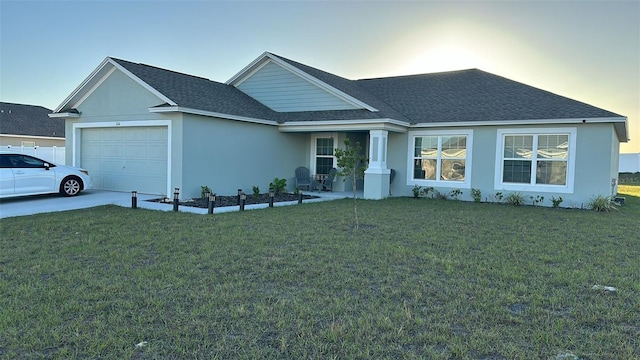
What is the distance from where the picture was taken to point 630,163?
36188mm

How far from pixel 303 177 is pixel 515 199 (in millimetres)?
7664

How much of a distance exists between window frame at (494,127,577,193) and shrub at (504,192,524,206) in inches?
9.3

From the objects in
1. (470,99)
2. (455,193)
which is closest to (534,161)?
(455,193)

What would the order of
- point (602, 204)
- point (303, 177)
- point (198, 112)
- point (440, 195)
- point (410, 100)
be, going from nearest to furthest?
point (602, 204) < point (198, 112) < point (440, 195) < point (303, 177) < point (410, 100)

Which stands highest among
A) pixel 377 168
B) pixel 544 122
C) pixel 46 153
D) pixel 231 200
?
pixel 544 122

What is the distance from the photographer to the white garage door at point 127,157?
42.8ft

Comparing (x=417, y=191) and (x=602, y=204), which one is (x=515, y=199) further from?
(x=417, y=191)

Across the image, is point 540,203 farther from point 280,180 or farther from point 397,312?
point 397,312

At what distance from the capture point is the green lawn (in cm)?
327

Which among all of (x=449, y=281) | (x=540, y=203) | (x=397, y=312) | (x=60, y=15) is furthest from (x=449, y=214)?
(x=60, y=15)

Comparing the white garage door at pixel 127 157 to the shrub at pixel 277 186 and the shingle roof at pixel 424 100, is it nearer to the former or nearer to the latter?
the shingle roof at pixel 424 100

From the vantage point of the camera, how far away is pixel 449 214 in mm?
10609

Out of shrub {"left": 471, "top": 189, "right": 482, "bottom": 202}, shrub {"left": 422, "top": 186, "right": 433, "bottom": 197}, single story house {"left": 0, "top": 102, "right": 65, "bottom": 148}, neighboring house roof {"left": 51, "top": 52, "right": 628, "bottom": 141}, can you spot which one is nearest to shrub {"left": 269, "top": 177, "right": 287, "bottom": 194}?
neighboring house roof {"left": 51, "top": 52, "right": 628, "bottom": 141}

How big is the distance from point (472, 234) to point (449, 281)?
3290mm
